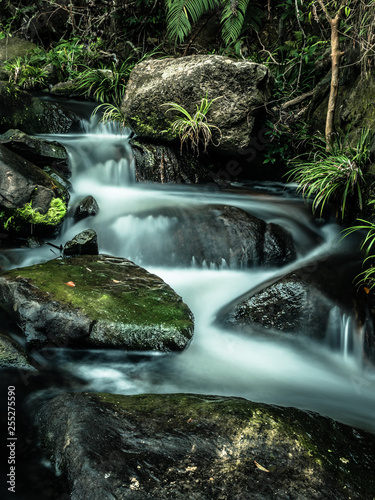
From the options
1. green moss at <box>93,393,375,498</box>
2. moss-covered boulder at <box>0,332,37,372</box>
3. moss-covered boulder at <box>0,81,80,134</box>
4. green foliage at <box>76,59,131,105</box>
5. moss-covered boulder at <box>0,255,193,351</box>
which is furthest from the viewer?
green foliage at <box>76,59,131,105</box>

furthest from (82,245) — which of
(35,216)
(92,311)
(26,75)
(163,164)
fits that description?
(26,75)

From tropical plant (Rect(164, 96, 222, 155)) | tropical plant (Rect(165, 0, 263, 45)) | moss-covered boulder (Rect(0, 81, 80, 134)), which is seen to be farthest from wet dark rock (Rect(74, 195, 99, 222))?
tropical plant (Rect(165, 0, 263, 45))

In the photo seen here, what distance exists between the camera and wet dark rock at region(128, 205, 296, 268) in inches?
165

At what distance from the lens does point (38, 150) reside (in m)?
5.18

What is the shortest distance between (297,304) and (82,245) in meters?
2.27

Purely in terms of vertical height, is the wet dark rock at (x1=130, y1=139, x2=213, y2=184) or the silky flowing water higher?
the wet dark rock at (x1=130, y1=139, x2=213, y2=184)

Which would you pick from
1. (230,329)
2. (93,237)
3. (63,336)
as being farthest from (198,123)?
(63,336)

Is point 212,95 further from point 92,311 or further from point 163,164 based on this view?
point 92,311

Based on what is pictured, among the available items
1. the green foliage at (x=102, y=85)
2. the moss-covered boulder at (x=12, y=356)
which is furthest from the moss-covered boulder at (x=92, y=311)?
the green foliage at (x=102, y=85)

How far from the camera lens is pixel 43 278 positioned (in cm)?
325

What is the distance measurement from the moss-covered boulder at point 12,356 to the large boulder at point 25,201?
2077 mm

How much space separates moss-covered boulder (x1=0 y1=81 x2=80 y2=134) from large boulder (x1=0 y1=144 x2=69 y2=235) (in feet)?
5.37

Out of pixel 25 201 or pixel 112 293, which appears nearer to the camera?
pixel 112 293

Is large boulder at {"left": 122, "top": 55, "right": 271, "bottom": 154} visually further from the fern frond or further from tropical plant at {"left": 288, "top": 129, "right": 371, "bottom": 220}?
the fern frond
